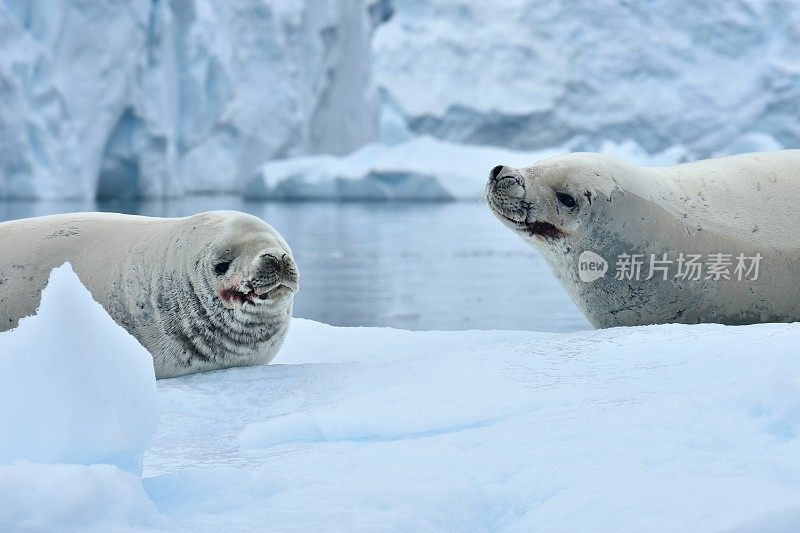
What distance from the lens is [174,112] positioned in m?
22.7

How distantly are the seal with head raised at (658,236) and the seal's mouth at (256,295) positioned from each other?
78 centimetres

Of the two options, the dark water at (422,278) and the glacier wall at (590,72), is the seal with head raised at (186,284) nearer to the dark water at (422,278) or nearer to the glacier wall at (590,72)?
the dark water at (422,278)

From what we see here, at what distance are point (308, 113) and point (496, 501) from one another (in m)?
27.0

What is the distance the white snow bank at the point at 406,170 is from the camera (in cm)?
2014

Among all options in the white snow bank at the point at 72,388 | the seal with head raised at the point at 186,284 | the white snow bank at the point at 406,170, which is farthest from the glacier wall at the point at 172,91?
the white snow bank at the point at 72,388

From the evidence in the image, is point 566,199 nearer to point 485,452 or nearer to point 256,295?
point 256,295

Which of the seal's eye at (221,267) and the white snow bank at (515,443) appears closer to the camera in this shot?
the white snow bank at (515,443)

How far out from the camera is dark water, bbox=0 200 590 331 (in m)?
5.39

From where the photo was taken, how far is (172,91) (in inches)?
878

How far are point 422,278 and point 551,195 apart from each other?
449 cm

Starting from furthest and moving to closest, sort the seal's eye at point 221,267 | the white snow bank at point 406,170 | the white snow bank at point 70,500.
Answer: the white snow bank at point 406,170 < the seal's eye at point 221,267 < the white snow bank at point 70,500

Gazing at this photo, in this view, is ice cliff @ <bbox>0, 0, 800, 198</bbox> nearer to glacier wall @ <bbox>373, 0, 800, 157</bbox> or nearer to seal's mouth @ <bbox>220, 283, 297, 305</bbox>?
glacier wall @ <bbox>373, 0, 800, 157</bbox>

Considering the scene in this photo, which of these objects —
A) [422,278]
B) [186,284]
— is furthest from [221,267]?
[422,278]

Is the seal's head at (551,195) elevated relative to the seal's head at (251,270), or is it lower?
elevated
